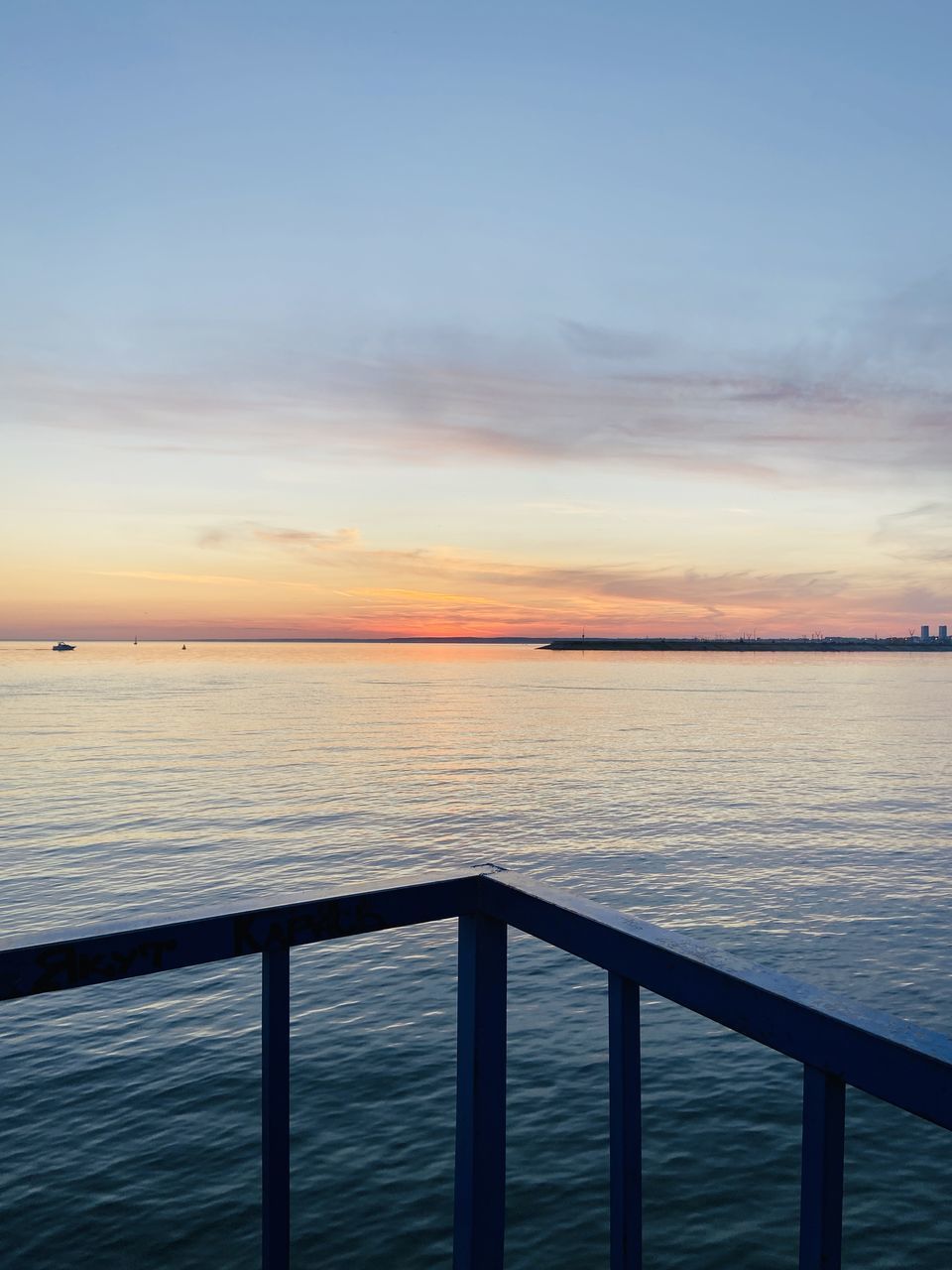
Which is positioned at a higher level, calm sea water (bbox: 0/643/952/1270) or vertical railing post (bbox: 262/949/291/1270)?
vertical railing post (bbox: 262/949/291/1270)

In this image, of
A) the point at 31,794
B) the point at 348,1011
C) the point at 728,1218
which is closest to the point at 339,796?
the point at 31,794

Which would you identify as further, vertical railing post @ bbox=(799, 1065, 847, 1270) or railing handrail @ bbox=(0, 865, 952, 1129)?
vertical railing post @ bbox=(799, 1065, 847, 1270)

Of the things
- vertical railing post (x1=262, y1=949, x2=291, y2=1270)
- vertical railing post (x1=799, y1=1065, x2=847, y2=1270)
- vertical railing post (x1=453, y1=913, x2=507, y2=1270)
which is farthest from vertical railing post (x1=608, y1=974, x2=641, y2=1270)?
vertical railing post (x1=262, y1=949, x2=291, y2=1270)

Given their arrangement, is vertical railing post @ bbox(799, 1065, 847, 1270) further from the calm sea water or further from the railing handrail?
the calm sea water

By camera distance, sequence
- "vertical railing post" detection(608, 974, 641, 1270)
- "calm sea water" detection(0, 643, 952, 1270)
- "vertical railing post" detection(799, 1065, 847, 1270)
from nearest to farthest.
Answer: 1. "vertical railing post" detection(799, 1065, 847, 1270)
2. "vertical railing post" detection(608, 974, 641, 1270)
3. "calm sea water" detection(0, 643, 952, 1270)

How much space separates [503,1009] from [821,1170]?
38.7 inches

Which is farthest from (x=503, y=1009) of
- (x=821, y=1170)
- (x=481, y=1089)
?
(x=821, y=1170)

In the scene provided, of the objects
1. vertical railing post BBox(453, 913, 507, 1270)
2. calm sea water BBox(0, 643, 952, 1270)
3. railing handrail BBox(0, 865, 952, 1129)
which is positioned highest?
railing handrail BBox(0, 865, 952, 1129)

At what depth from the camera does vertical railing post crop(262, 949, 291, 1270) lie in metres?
2.40

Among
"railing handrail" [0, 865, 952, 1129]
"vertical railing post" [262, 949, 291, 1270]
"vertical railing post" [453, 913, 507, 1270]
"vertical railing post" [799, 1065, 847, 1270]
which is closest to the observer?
"railing handrail" [0, 865, 952, 1129]

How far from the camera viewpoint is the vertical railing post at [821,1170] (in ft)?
5.96

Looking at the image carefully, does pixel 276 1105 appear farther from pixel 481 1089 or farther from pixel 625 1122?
pixel 625 1122

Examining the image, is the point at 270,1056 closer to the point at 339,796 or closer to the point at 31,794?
the point at 339,796

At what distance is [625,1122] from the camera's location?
233 centimetres
